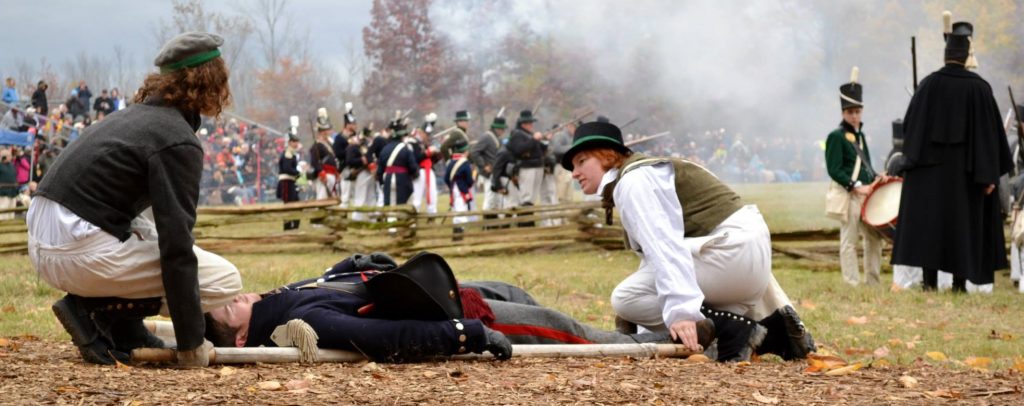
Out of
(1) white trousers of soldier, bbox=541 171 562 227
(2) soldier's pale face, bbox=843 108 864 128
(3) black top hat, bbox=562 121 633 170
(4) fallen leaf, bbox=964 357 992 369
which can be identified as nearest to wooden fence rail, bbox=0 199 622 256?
(1) white trousers of soldier, bbox=541 171 562 227

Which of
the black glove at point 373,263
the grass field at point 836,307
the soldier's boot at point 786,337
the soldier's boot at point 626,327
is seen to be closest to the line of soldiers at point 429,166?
the grass field at point 836,307

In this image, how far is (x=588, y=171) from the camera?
21.2ft

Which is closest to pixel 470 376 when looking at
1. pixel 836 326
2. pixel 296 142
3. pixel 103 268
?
pixel 103 268

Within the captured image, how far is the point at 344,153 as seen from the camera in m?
24.4

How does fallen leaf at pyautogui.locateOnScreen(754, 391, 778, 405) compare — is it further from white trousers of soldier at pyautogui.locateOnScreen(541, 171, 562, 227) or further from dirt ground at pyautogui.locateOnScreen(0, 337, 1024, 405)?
white trousers of soldier at pyautogui.locateOnScreen(541, 171, 562, 227)

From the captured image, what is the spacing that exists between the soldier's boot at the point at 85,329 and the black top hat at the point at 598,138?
231 centimetres

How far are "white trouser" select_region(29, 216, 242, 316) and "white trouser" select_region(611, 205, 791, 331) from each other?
2.00 metres

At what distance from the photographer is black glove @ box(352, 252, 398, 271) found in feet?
21.4

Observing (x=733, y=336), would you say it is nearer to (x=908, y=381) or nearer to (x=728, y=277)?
(x=728, y=277)

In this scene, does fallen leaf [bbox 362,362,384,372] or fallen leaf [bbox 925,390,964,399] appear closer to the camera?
fallen leaf [bbox 925,390,964,399]

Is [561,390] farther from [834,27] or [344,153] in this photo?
[834,27]

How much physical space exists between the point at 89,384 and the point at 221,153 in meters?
31.4

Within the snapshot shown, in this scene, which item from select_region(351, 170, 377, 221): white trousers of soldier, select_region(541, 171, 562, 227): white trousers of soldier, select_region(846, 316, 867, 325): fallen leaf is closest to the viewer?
select_region(846, 316, 867, 325): fallen leaf

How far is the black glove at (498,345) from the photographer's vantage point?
5.74 meters
